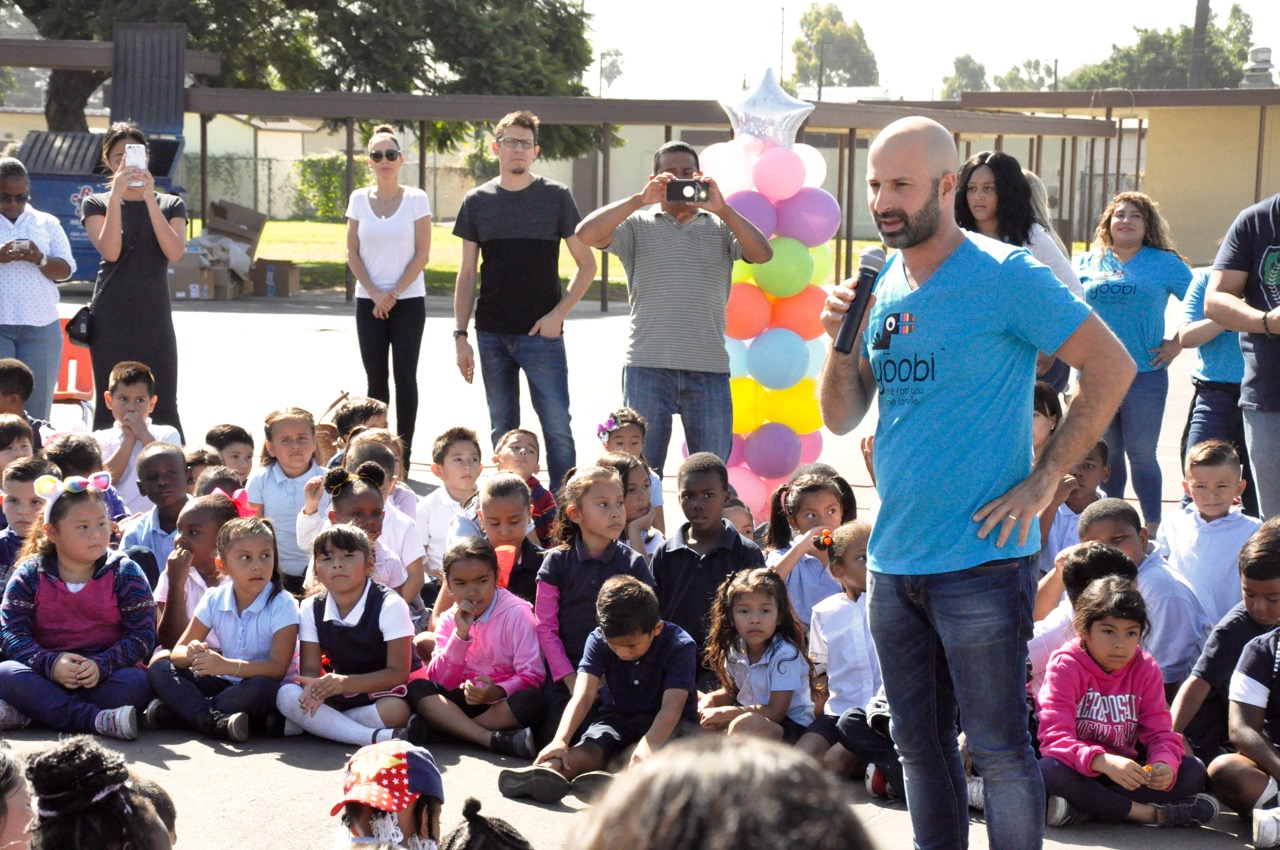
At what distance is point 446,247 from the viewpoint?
38062 millimetres

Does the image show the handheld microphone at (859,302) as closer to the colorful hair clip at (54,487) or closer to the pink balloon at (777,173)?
the colorful hair clip at (54,487)

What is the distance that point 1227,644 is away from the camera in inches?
189

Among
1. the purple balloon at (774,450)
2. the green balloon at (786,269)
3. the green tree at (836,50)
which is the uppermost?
the green tree at (836,50)

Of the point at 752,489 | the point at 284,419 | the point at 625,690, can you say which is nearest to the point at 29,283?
the point at 284,419

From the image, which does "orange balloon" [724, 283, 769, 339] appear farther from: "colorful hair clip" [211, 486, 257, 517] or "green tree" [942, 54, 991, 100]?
"green tree" [942, 54, 991, 100]

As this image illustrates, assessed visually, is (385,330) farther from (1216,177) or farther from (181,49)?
(1216,177)

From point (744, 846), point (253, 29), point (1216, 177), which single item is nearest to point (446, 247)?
point (253, 29)

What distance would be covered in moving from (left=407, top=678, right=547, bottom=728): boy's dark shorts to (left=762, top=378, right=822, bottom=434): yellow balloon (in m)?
2.77

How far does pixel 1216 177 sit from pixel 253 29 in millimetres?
22289

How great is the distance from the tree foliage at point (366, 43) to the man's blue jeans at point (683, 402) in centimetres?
2096

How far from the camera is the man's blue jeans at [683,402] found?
6.90 meters

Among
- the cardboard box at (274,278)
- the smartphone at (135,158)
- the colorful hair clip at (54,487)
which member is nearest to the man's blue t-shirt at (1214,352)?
the colorful hair clip at (54,487)

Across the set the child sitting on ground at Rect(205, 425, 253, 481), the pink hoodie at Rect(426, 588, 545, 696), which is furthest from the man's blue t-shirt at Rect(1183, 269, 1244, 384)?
the child sitting on ground at Rect(205, 425, 253, 481)

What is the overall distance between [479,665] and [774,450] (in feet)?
8.61
